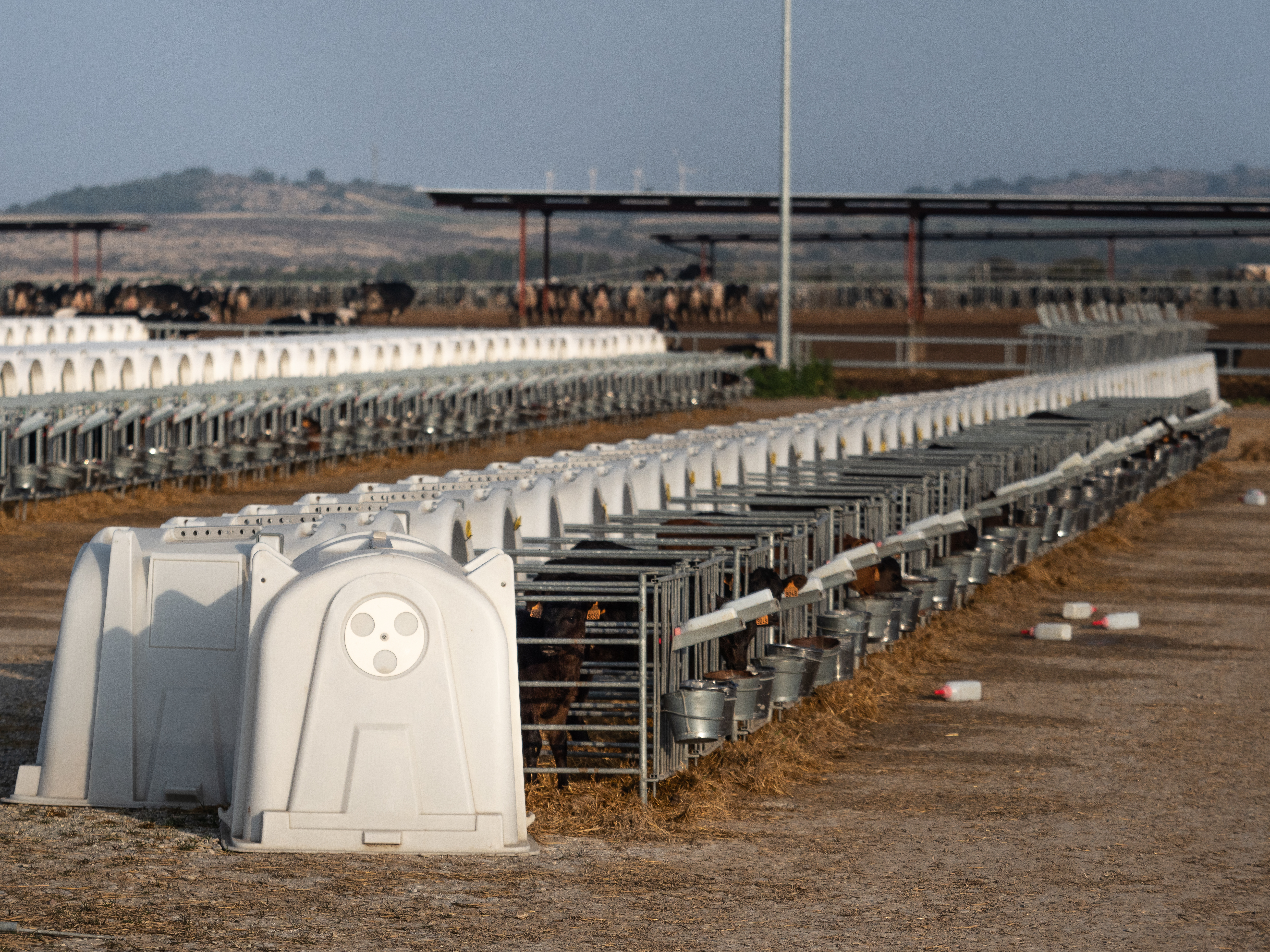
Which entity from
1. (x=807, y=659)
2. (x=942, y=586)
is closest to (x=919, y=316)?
(x=942, y=586)

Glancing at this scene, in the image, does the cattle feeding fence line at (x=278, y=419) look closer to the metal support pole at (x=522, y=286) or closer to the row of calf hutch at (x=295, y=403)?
the row of calf hutch at (x=295, y=403)

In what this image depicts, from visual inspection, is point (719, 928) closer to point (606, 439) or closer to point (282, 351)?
point (282, 351)

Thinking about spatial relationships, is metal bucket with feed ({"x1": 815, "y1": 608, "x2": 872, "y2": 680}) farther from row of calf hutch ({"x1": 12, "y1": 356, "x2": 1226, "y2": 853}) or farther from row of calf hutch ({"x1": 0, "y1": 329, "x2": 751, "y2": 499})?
row of calf hutch ({"x1": 0, "y1": 329, "x2": 751, "y2": 499})

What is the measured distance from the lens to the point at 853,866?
6.85 metres

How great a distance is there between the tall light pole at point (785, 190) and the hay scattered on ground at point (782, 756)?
1947cm

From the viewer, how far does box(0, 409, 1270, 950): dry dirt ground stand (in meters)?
5.98

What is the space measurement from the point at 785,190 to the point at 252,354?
44.5 feet

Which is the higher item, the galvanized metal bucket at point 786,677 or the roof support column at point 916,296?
the roof support column at point 916,296

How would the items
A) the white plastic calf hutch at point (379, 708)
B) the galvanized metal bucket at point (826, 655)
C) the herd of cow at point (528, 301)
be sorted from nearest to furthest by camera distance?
the white plastic calf hutch at point (379, 708) < the galvanized metal bucket at point (826, 655) < the herd of cow at point (528, 301)

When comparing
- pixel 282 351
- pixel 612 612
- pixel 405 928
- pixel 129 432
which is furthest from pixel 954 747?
pixel 282 351

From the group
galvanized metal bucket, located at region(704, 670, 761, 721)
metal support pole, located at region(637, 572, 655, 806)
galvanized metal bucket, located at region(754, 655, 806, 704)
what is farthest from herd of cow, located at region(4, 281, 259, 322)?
metal support pole, located at region(637, 572, 655, 806)

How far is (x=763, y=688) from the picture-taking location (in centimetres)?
827

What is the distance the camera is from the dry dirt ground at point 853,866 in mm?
5977

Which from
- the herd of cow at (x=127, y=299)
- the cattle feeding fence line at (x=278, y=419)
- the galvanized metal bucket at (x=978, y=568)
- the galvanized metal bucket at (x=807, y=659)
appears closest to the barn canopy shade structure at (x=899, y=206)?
the cattle feeding fence line at (x=278, y=419)
